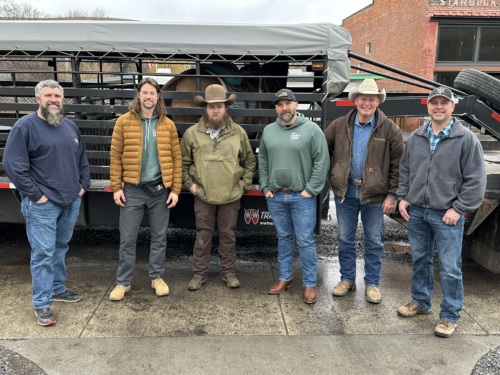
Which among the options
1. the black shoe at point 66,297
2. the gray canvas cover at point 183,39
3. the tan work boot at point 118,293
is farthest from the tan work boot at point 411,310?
the black shoe at point 66,297

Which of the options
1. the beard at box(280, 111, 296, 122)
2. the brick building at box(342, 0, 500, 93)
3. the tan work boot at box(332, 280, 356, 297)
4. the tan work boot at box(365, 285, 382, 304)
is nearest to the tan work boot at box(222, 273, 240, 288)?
the tan work boot at box(332, 280, 356, 297)

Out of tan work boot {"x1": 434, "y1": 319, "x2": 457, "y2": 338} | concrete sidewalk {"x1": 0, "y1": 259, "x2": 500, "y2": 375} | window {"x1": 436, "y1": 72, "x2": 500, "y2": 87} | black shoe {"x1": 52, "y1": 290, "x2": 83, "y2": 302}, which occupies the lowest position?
concrete sidewalk {"x1": 0, "y1": 259, "x2": 500, "y2": 375}

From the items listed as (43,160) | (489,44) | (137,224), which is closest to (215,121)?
(137,224)

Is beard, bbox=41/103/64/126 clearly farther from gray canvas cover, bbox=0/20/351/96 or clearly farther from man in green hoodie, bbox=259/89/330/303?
man in green hoodie, bbox=259/89/330/303

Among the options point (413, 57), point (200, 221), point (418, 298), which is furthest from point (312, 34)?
point (413, 57)

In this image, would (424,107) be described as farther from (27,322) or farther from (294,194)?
(27,322)

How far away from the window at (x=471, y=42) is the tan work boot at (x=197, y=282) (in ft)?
51.6

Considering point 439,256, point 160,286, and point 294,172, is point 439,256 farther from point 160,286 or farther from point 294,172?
point 160,286

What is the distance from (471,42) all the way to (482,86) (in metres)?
13.6

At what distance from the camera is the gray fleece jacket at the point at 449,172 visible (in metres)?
3.22

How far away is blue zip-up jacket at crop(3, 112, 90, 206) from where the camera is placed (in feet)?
10.9

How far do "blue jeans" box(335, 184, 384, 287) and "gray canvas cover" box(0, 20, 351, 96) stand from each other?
4.32 ft

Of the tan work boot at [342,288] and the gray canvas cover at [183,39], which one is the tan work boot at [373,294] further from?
the gray canvas cover at [183,39]

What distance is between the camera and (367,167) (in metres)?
3.80
